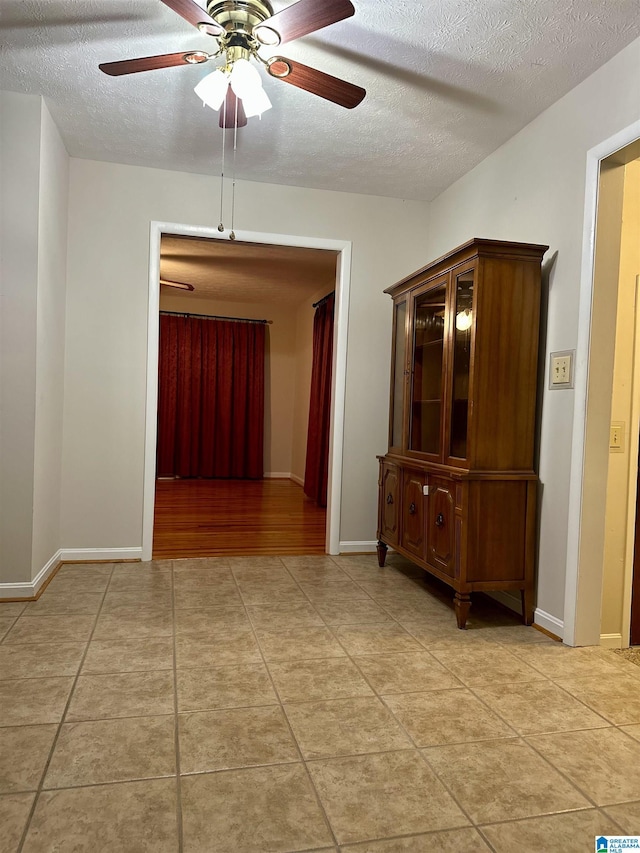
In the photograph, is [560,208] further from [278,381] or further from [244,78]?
[278,381]

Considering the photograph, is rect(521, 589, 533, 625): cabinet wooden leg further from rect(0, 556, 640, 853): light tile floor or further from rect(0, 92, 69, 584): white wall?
rect(0, 92, 69, 584): white wall

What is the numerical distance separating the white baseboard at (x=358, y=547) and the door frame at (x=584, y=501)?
1846mm

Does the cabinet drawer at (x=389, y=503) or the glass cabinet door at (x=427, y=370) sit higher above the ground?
the glass cabinet door at (x=427, y=370)

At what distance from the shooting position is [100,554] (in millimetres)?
4047

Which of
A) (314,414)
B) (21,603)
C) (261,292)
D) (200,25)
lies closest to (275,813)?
(21,603)

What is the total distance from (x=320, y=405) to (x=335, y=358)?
9.05 feet

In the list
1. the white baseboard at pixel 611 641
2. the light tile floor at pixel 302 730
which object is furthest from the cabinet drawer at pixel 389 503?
the white baseboard at pixel 611 641

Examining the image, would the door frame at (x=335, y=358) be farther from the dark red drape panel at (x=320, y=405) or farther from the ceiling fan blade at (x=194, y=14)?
the dark red drape panel at (x=320, y=405)

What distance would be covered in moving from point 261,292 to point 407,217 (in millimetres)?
3806

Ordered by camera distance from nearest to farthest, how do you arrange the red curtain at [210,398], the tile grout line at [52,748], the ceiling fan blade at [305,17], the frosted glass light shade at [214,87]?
the tile grout line at [52,748]
the ceiling fan blade at [305,17]
the frosted glass light shade at [214,87]
the red curtain at [210,398]

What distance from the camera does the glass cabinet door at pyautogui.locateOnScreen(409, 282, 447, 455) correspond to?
338 centimetres

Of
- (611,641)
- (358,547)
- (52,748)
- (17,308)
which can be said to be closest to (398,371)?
(358,547)

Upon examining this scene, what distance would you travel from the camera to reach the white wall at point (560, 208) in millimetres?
2656

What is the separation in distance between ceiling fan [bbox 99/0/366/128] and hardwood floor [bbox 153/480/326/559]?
293cm
